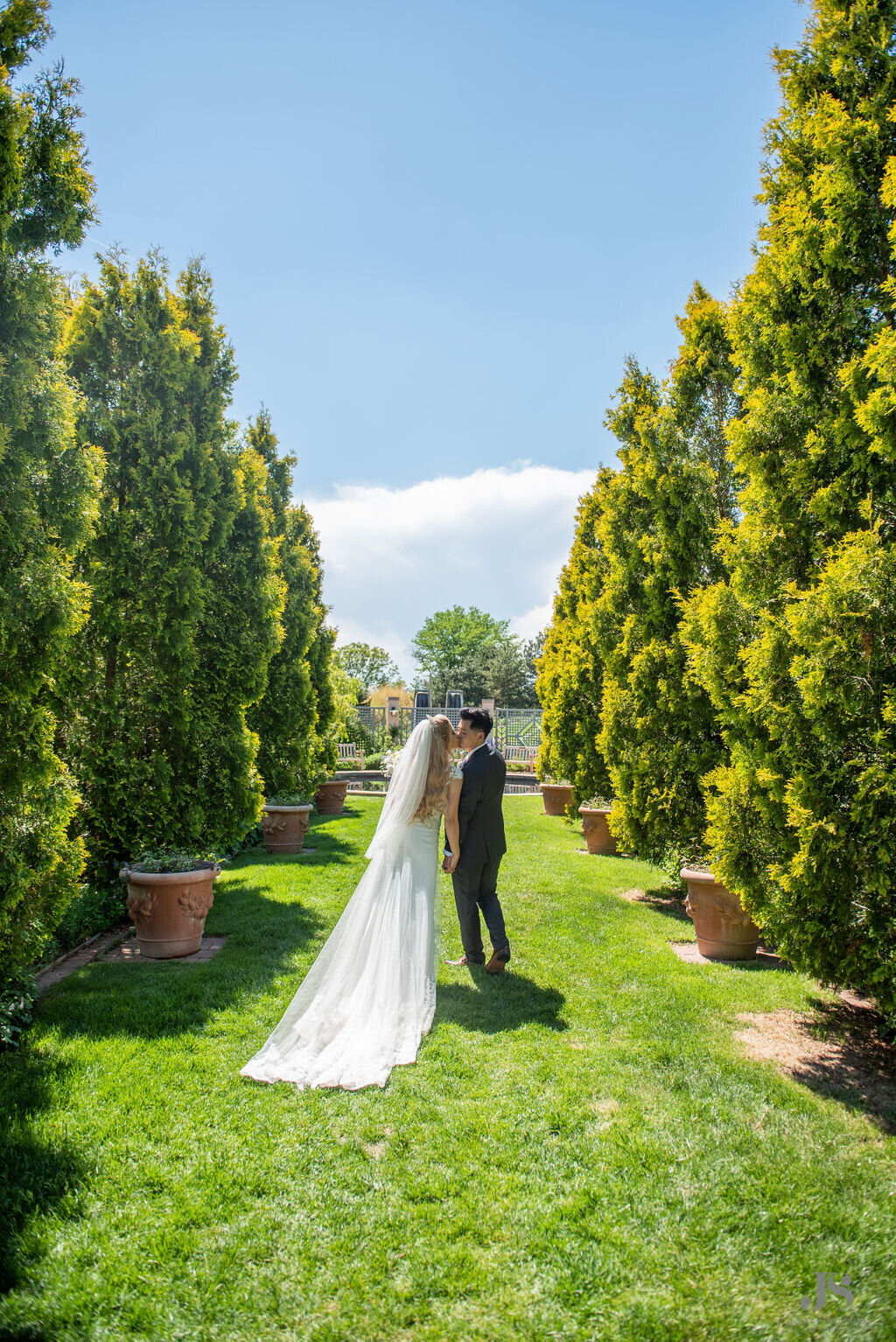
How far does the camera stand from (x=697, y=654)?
5.52 meters

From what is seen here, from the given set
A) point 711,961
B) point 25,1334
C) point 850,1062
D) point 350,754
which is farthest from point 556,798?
point 25,1334

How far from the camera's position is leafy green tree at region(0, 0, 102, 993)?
3977 mm

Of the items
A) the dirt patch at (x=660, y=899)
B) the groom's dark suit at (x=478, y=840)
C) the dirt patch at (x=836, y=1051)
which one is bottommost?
the dirt patch at (x=660, y=899)

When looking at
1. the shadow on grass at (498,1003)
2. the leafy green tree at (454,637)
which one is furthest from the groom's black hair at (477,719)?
the leafy green tree at (454,637)

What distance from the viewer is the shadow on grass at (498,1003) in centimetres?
486

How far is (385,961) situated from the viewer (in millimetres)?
→ 5059

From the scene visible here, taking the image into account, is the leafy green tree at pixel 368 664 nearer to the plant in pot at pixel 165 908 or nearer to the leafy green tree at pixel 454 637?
the leafy green tree at pixel 454 637

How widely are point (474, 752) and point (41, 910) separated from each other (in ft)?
10.8

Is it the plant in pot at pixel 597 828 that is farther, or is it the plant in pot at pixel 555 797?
the plant in pot at pixel 555 797

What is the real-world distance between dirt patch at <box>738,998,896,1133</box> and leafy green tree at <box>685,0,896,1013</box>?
417mm

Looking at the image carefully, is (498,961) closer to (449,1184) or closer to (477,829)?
(477,829)

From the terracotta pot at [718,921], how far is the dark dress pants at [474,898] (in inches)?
68.9

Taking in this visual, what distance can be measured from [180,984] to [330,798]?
10358 mm

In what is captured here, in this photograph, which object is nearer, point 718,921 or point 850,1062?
point 850,1062
